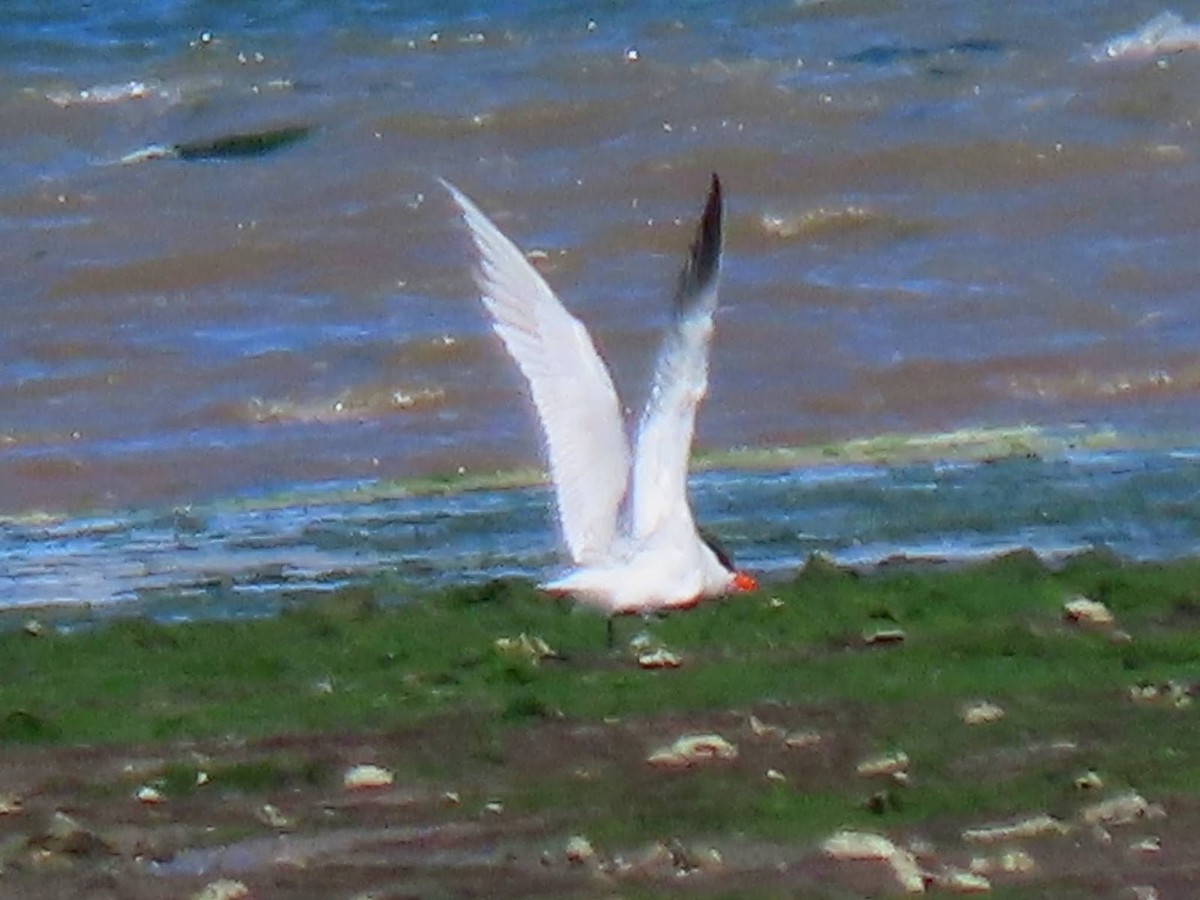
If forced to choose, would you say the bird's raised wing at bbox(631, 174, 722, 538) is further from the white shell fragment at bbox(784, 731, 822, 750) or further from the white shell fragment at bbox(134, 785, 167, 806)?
the white shell fragment at bbox(134, 785, 167, 806)

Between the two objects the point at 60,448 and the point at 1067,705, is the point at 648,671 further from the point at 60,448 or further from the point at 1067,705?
the point at 60,448

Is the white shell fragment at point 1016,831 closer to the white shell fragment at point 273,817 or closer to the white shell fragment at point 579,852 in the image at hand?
the white shell fragment at point 579,852

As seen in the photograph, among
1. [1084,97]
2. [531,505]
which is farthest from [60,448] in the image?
[1084,97]

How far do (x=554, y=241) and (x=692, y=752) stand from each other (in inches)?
361

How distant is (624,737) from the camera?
575 cm

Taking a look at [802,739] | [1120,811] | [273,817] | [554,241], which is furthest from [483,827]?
[554,241]

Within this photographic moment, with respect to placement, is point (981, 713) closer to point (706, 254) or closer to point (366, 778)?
point (366, 778)

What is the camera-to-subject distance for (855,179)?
15.6 meters

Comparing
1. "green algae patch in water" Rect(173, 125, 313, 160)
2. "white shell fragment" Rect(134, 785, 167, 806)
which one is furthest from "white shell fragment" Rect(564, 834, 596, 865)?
"green algae patch in water" Rect(173, 125, 313, 160)

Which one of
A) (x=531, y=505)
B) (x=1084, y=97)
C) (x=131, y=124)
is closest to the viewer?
(x=531, y=505)

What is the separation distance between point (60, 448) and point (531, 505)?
2711mm

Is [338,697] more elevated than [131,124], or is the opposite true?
[338,697]

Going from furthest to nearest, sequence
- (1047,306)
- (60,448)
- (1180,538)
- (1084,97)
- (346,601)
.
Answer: (1084,97), (1047,306), (60,448), (1180,538), (346,601)

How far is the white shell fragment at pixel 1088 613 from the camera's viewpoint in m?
6.61
